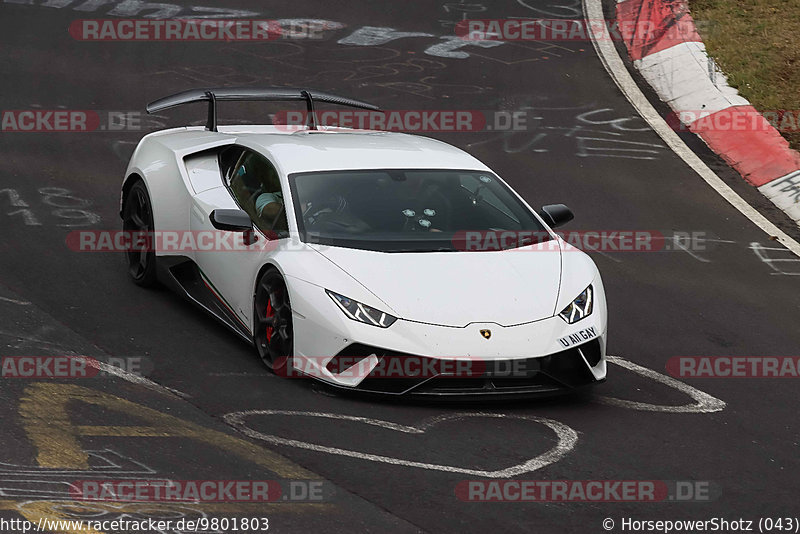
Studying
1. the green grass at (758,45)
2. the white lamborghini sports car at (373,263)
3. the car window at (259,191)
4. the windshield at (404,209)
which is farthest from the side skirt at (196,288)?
the green grass at (758,45)

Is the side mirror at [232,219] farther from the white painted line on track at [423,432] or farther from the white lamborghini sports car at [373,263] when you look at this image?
the white painted line on track at [423,432]

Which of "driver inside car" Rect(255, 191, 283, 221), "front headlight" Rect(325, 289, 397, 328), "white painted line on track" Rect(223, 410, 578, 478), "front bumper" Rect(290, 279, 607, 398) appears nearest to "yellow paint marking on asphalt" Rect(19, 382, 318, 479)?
"white painted line on track" Rect(223, 410, 578, 478)

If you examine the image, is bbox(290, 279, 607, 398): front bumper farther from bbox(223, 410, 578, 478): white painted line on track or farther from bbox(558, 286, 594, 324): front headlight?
bbox(223, 410, 578, 478): white painted line on track

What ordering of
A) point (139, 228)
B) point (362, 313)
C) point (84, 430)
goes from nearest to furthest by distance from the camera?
1. point (84, 430)
2. point (362, 313)
3. point (139, 228)

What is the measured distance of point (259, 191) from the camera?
8086mm

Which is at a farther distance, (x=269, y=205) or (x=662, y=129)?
(x=662, y=129)

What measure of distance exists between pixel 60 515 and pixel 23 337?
9.23 feet

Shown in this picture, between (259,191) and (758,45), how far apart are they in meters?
9.53

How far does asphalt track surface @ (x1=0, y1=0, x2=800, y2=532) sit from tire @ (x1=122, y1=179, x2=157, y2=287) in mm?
131

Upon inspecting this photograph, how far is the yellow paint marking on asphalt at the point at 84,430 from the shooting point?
223 inches

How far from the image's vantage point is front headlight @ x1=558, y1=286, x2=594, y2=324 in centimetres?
695

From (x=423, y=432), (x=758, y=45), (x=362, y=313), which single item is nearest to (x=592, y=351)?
(x=423, y=432)

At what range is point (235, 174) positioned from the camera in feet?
27.8

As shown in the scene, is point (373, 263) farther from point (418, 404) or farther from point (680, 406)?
point (680, 406)
